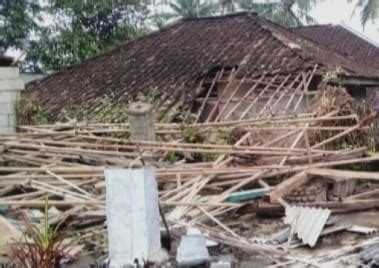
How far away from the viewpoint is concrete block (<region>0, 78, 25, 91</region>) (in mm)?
10404

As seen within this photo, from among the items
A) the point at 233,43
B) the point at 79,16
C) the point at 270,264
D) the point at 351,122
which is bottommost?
the point at 270,264

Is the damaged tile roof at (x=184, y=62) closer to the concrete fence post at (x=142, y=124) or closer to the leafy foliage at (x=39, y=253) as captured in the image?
the concrete fence post at (x=142, y=124)

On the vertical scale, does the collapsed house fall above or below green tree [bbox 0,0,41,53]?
below

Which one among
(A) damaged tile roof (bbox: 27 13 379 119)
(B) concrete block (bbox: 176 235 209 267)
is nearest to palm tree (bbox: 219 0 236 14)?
(A) damaged tile roof (bbox: 27 13 379 119)

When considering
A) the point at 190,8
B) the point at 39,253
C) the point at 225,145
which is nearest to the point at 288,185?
the point at 225,145

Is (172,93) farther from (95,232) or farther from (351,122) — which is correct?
(95,232)

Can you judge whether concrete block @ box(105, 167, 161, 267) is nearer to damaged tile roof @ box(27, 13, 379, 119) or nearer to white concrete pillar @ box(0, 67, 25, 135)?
white concrete pillar @ box(0, 67, 25, 135)

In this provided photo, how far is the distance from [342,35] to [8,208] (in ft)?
63.1

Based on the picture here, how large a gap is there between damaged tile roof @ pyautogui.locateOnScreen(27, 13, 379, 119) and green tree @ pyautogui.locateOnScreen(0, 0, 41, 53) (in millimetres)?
1670

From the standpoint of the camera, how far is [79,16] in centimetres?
1777

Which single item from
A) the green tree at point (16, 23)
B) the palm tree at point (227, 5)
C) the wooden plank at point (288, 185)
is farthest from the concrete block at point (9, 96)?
→ the palm tree at point (227, 5)

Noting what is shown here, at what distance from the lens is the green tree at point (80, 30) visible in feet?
57.2

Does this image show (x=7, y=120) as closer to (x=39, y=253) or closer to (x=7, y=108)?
(x=7, y=108)

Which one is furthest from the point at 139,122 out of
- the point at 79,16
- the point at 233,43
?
the point at 79,16
